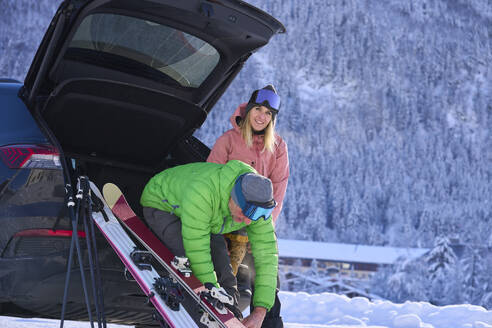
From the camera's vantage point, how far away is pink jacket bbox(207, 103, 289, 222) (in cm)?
411

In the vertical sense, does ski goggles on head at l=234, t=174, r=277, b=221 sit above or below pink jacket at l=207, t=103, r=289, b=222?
below

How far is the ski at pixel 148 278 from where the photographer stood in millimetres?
2869

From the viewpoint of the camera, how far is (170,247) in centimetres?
347

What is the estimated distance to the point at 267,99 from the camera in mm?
3910

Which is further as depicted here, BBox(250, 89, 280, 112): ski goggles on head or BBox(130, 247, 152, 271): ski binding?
BBox(250, 89, 280, 112): ski goggles on head

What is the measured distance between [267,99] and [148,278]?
1513mm

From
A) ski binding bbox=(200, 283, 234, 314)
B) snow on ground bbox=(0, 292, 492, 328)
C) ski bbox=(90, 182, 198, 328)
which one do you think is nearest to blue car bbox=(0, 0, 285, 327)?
ski bbox=(90, 182, 198, 328)

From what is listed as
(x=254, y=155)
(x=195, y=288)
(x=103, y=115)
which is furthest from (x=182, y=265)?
(x=103, y=115)

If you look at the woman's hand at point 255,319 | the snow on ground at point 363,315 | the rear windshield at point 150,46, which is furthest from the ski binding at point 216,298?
the snow on ground at point 363,315

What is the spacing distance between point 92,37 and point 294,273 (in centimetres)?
8190

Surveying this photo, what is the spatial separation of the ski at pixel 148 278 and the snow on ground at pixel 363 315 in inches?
149

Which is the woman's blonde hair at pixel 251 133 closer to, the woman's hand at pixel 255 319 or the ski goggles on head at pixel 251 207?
the ski goggles on head at pixel 251 207

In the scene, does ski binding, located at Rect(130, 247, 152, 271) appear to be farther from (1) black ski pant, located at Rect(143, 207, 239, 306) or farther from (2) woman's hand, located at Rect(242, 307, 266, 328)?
(2) woman's hand, located at Rect(242, 307, 266, 328)

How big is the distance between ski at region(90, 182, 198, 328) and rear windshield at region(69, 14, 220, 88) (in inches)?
45.9
